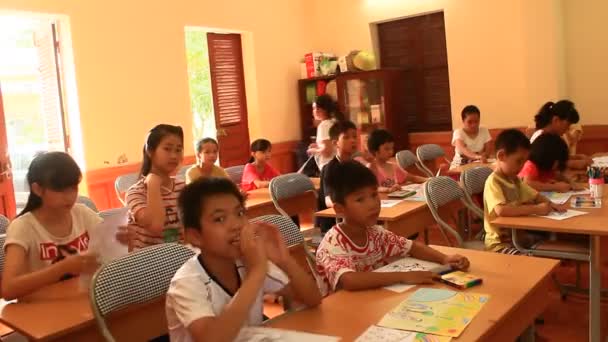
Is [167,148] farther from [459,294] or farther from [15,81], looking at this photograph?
[15,81]

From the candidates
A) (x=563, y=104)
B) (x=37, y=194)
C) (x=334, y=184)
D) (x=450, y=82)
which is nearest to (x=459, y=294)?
(x=334, y=184)

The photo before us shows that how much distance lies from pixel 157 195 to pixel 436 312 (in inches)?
64.2

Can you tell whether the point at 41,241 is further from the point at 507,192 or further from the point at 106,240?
the point at 507,192

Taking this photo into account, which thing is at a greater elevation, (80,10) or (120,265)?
(80,10)

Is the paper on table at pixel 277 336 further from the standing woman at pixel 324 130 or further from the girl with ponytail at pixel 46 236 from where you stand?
the standing woman at pixel 324 130

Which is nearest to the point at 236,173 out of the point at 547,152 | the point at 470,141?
the point at 470,141

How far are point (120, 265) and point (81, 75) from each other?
373cm

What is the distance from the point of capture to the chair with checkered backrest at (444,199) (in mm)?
3164

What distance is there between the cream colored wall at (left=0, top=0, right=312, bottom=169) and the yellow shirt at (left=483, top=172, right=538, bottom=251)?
3.66m

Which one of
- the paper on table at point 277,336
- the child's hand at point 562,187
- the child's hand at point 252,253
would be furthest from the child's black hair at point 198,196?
the child's hand at point 562,187

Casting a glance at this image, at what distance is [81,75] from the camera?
5125 mm

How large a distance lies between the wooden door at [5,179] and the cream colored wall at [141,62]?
659mm

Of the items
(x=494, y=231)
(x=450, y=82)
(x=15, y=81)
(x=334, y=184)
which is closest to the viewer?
(x=334, y=184)

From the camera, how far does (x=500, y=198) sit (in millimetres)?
2949
